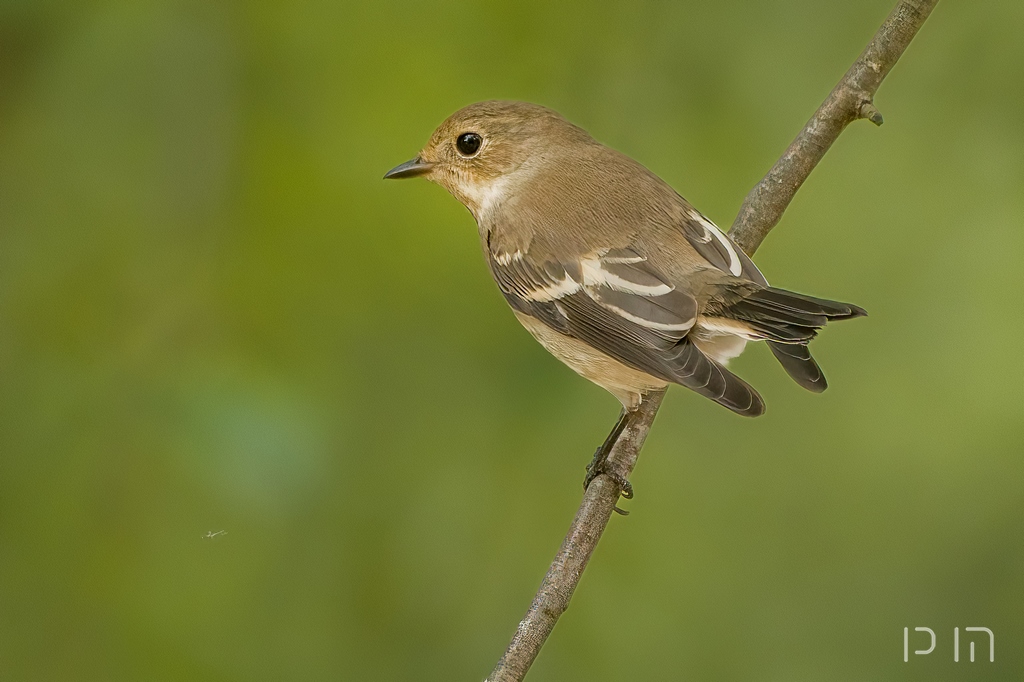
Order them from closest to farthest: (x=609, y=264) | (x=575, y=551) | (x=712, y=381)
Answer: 1. (x=712, y=381)
2. (x=575, y=551)
3. (x=609, y=264)

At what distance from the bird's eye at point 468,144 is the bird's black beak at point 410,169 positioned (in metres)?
0.14

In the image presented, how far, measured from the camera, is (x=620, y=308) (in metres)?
3.07

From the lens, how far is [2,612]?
9.13 feet

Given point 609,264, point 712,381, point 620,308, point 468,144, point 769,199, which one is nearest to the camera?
point 712,381

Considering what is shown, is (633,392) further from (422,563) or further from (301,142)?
(301,142)

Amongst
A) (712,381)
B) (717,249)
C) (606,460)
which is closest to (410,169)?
(717,249)

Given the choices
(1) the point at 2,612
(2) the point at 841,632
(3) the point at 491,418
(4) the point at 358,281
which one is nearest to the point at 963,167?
(2) the point at 841,632

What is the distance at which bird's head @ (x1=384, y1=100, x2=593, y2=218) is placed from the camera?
360cm

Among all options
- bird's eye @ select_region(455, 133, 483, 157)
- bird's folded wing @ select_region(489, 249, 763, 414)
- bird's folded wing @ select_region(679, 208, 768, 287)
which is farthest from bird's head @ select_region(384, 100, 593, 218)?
bird's folded wing @ select_region(679, 208, 768, 287)

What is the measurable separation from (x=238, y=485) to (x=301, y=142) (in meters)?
1.05

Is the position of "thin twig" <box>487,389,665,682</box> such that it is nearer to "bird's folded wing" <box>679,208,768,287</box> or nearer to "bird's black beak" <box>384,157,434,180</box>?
"bird's folded wing" <box>679,208,768,287</box>

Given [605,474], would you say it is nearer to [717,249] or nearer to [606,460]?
[606,460]

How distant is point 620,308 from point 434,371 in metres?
0.64

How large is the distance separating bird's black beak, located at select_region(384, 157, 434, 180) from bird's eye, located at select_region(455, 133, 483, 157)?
138 mm
